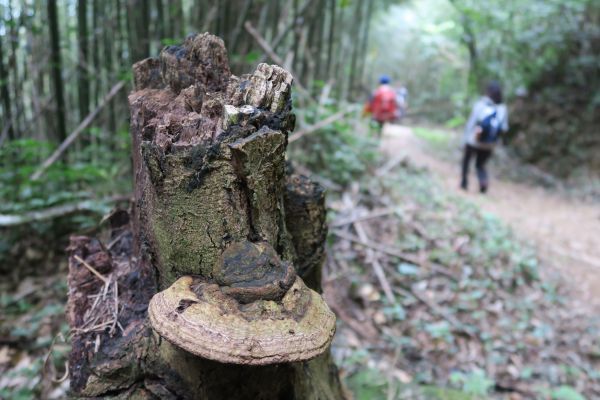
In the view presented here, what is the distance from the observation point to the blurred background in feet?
12.0

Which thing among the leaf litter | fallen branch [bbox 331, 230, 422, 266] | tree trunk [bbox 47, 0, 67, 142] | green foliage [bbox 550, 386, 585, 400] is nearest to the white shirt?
the leaf litter

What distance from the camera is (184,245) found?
134cm

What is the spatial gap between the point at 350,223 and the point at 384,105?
4.67 metres

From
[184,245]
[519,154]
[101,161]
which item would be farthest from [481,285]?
[519,154]

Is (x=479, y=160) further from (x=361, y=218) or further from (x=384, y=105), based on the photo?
(x=361, y=218)

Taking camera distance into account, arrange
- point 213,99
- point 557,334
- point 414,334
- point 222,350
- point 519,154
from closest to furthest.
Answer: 1. point 222,350
2. point 213,99
3. point 414,334
4. point 557,334
5. point 519,154

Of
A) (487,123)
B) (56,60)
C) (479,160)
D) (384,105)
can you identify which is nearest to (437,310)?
(487,123)

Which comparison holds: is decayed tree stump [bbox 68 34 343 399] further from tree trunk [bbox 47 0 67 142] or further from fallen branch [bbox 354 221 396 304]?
fallen branch [bbox 354 221 396 304]

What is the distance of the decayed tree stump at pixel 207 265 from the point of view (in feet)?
3.61

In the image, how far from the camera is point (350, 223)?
5.36 meters

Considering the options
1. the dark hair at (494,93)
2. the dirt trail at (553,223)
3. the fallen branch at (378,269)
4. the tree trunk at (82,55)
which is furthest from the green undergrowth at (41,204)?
the dark hair at (494,93)

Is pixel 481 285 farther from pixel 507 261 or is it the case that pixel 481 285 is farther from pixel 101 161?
pixel 101 161

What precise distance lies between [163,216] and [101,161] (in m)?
4.65

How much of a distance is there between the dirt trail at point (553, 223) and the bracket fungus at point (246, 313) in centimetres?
544
